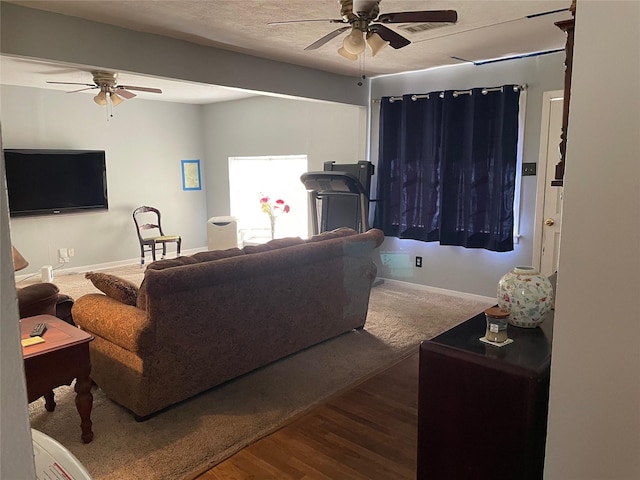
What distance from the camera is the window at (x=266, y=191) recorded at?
6.99 m

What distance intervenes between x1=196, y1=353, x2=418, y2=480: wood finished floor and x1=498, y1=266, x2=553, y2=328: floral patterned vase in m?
1.01

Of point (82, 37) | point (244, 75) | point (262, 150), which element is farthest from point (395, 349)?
point (262, 150)

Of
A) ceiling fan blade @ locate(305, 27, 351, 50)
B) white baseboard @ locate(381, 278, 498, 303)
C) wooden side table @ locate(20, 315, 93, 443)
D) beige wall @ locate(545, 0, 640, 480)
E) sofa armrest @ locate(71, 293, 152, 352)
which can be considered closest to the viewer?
beige wall @ locate(545, 0, 640, 480)

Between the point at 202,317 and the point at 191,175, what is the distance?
18.0 feet

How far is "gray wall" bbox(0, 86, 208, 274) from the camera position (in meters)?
5.92

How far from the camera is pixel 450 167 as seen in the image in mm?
5031

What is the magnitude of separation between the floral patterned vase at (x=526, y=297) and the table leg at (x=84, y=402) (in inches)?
81.0

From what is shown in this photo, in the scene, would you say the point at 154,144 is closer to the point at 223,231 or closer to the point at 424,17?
the point at 223,231

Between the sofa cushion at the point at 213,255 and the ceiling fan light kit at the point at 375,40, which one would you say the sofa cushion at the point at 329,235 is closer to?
the sofa cushion at the point at 213,255

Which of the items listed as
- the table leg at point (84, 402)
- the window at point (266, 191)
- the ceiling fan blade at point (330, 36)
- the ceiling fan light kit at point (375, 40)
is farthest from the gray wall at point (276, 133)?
the table leg at point (84, 402)

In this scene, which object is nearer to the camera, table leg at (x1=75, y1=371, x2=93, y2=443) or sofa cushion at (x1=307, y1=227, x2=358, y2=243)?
table leg at (x1=75, y1=371, x2=93, y2=443)

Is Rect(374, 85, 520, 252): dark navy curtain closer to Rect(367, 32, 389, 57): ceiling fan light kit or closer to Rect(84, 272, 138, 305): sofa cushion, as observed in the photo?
Rect(367, 32, 389, 57): ceiling fan light kit

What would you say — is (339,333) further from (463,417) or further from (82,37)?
(82,37)

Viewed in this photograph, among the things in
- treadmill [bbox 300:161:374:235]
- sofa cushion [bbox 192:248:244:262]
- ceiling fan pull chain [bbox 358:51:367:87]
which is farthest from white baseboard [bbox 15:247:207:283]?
ceiling fan pull chain [bbox 358:51:367:87]
